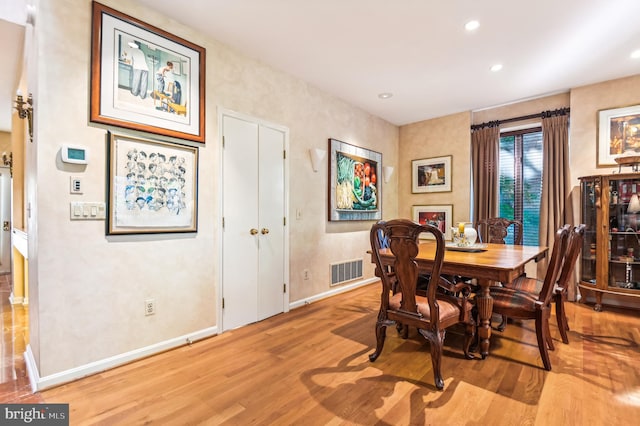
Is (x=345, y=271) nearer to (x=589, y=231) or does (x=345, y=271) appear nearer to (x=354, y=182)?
(x=354, y=182)

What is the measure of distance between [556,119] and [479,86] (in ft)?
3.90

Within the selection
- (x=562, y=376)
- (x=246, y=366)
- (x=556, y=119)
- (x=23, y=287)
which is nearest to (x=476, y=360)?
(x=562, y=376)

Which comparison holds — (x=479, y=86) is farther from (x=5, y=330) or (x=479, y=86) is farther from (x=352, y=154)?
(x=5, y=330)

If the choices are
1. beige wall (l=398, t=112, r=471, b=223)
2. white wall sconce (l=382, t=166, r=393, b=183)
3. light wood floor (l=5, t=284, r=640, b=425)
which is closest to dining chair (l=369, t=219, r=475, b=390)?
light wood floor (l=5, t=284, r=640, b=425)

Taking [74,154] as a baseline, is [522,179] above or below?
above

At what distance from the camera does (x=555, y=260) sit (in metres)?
2.08

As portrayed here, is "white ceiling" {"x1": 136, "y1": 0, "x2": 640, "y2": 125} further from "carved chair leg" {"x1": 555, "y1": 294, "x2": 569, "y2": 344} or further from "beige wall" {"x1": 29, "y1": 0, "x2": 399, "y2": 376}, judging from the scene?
"carved chair leg" {"x1": 555, "y1": 294, "x2": 569, "y2": 344}

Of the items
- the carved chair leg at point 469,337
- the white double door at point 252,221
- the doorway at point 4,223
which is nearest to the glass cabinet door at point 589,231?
the carved chair leg at point 469,337

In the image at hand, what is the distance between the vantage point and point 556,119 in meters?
4.08

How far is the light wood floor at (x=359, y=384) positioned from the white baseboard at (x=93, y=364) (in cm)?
5

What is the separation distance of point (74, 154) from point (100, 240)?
0.60m

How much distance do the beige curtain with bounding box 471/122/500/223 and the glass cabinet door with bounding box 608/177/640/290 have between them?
129cm

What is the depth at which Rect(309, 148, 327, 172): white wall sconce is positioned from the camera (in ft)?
12.7

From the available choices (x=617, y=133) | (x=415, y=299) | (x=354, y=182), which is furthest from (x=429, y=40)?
(x=617, y=133)
